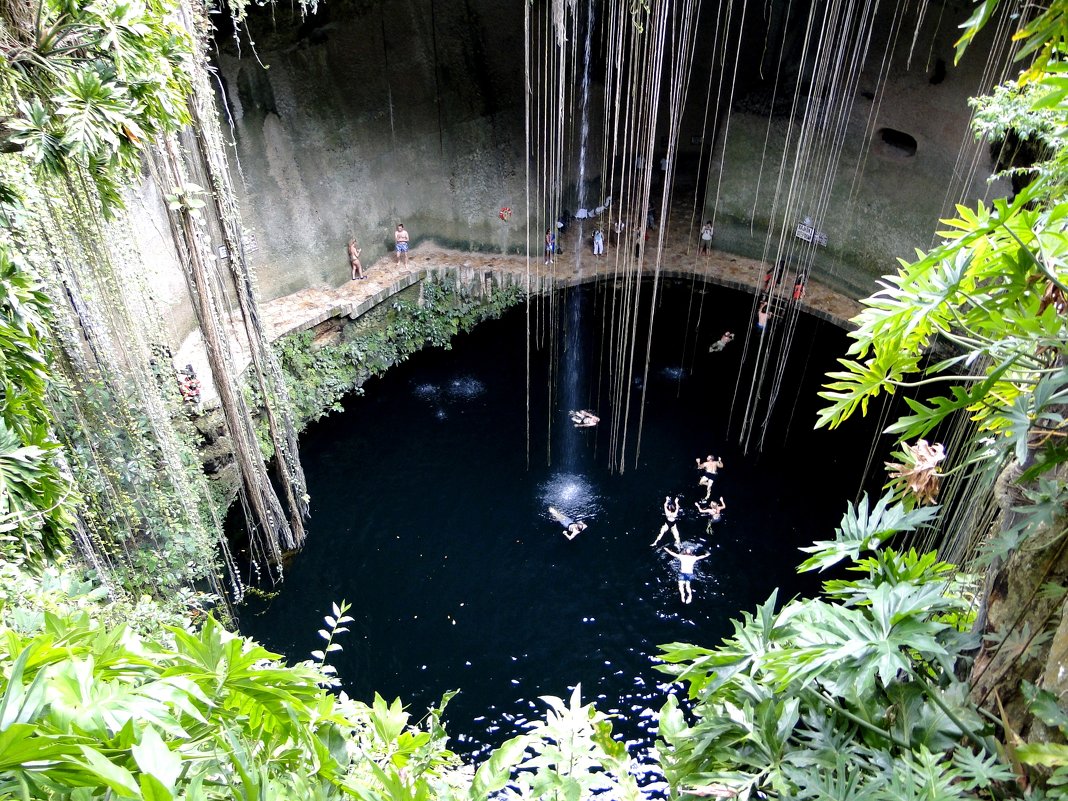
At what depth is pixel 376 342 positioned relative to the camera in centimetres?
855

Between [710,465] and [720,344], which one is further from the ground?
[720,344]

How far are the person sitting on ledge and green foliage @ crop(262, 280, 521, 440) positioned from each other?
2.01 m

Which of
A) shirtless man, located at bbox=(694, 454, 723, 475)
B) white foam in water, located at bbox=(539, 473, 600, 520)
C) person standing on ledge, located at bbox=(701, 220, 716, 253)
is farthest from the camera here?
person standing on ledge, located at bbox=(701, 220, 716, 253)

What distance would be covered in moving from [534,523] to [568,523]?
1.02 feet

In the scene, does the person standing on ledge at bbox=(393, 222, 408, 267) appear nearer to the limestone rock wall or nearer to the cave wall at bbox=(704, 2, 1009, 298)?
the limestone rock wall

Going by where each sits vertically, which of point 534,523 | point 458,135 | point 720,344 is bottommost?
point 534,523

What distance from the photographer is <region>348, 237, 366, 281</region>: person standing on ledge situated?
8.82 meters

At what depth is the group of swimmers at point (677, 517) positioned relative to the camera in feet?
20.3

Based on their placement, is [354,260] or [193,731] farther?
[354,260]

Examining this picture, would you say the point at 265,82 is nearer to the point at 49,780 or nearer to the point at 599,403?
the point at 599,403

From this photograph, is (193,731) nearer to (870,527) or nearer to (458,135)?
(870,527)

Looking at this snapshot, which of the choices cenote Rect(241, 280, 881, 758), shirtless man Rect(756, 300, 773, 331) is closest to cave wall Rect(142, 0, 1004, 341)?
shirtless man Rect(756, 300, 773, 331)

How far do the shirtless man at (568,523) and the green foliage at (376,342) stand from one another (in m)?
2.67

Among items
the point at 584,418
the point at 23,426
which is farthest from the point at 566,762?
the point at 584,418
